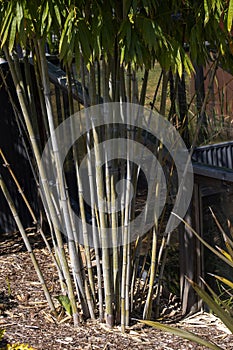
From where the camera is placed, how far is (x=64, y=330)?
2.66m

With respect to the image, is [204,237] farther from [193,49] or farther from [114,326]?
[193,49]

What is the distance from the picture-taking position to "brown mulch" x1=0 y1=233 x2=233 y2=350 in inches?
100

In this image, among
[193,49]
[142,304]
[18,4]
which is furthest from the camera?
[142,304]

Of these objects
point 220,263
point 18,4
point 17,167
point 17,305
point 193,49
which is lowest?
point 17,305

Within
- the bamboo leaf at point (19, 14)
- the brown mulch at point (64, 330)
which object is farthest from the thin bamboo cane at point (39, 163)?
the bamboo leaf at point (19, 14)

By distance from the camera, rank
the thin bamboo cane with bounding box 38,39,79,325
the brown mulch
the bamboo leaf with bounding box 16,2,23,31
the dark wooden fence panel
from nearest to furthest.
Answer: the bamboo leaf with bounding box 16,2,23,31, the thin bamboo cane with bounding box 38,39,79,325, the brown mulch, the dark wooden fence panel

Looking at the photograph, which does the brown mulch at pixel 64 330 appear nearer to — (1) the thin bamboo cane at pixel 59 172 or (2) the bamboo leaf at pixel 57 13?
(1) the thin bamboo cane at pixel 59 172

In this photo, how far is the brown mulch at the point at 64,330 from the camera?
255 centimetres

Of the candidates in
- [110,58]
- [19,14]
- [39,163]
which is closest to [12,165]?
[39,163]

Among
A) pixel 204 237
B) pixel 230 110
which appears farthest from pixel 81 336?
pixel 230 110

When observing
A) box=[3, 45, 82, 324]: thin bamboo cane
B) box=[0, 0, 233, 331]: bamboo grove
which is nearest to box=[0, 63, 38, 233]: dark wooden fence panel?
box=[0, 0, 233, 331]: bamboo grove

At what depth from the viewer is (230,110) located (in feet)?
16.4

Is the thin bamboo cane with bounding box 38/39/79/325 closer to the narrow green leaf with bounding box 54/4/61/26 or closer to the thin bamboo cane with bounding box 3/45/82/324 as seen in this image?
the thin bamboo cane with bounding box 3/45/82/324

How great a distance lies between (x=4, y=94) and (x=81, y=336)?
2.05 m
